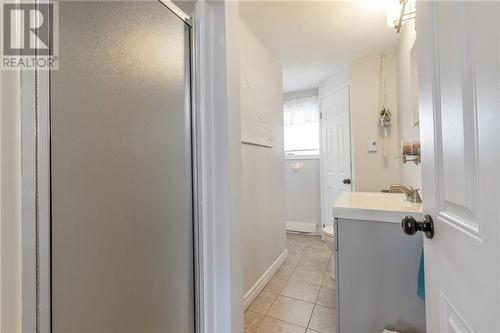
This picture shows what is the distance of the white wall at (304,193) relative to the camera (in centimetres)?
372

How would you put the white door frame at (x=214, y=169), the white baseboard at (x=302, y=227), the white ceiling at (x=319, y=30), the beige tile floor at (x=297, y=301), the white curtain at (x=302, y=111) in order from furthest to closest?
the white curtain at (x=302, y=111) → the white baseboard at (x=302, y=227) → the white ceiling at (x=319, y=30) → the beige tile floor at (x=297, y=301) → the white door frame at (x=214, y=169)

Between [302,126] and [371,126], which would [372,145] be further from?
[302,126]

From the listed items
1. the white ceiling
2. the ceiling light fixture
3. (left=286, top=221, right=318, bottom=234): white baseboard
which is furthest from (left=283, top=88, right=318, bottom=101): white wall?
the ceiling light fixture

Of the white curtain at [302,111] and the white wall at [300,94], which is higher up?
the white wall at [300,94]

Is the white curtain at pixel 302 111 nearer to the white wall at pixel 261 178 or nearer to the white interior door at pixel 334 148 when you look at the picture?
the white interior door at pixel 334 148

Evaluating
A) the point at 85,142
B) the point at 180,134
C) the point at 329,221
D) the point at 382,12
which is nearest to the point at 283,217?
the point at 329,221

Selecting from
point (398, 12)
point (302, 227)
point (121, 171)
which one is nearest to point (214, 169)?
point (121, 171)

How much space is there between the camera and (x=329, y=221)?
335 centimetres

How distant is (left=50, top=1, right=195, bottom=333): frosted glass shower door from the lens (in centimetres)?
61

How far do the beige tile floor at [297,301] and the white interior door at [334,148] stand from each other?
0.79 m

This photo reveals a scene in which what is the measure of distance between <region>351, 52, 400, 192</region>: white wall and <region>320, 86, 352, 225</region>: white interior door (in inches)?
4.6

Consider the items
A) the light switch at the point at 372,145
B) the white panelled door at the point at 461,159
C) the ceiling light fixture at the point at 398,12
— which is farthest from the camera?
the light switch at the point at 372,145

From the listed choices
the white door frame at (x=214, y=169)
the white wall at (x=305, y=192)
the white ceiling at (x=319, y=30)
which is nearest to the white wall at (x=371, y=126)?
the white ceiling at (x=319, y=30)

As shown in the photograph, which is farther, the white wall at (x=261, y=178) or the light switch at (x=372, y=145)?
the light switch at (x=372, y=145)
